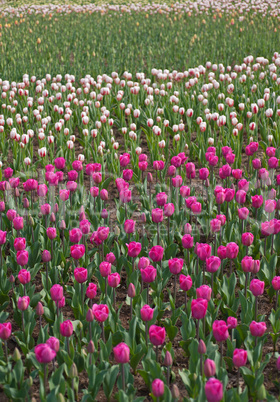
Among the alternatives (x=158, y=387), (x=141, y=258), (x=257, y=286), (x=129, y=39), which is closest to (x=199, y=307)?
(x=257, y=286)

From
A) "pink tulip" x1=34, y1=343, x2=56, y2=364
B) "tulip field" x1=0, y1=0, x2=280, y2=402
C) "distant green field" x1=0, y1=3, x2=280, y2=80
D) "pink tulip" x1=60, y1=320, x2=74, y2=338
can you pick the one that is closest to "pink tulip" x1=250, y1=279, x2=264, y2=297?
"tulip field" x1=0, y1=0, x2=280, y2=402

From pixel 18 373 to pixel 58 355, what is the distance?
0.88 feet

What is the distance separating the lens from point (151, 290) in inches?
156

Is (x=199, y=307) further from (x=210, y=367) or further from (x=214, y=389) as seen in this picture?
(x=214, y=389)

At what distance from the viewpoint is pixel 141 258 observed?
3.26 meters

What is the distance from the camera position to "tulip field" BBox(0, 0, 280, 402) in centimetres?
280

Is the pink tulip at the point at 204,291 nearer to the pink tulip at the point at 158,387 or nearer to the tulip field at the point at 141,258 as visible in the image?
the tulip field at the point at 141,258

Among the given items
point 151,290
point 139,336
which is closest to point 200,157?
point 151,290

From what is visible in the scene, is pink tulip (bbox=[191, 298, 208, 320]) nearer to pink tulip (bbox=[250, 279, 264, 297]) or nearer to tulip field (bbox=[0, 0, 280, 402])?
tulip field (bbox=[0, 0, 280, 402])

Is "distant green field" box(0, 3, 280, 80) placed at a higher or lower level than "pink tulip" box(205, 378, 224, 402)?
higher

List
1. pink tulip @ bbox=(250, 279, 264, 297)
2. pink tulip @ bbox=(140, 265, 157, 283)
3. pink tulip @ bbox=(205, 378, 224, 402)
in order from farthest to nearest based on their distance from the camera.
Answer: pink tulip @ bbox=(140, 265, 157, 283), pink tulip @ bbox=(250, 279, 264, 297), pink tulip @ bbox=(205, 378, 224, 402)

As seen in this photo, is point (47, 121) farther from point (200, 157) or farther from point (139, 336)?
point (139, 336)

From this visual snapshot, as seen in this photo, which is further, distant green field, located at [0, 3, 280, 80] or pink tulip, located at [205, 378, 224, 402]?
distant green field, located at [0, 3, 280, 80]

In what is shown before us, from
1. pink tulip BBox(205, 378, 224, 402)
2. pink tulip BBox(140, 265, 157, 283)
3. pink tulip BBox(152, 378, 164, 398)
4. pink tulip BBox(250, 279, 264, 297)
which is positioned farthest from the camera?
pink tulip BBox(140, 265, 157, 283)
